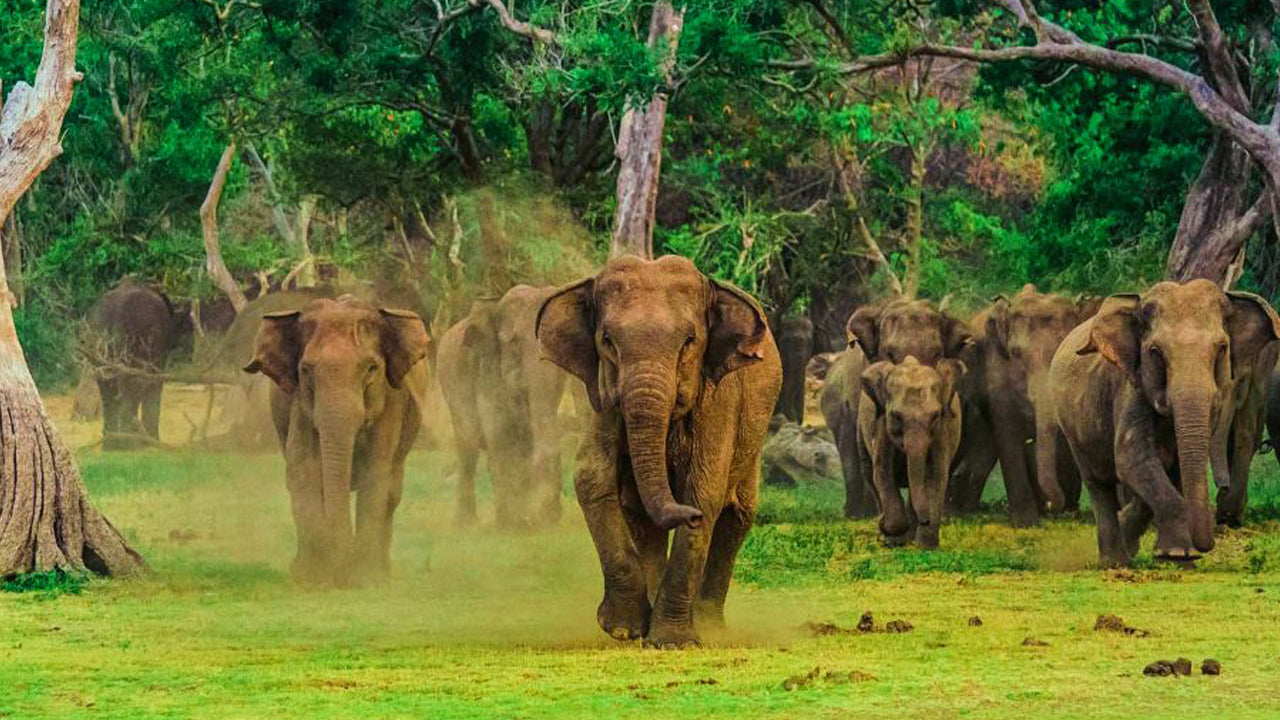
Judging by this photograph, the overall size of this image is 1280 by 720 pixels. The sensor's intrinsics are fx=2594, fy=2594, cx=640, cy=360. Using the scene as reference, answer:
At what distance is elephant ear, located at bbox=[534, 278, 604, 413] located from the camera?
13.0m

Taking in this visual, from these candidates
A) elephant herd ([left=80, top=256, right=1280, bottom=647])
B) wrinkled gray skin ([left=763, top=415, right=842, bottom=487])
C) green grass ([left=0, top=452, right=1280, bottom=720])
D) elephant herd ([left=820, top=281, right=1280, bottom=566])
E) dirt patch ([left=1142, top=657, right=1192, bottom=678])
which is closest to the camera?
green grass ([left=0, top=452, right=1280, bottom=720])

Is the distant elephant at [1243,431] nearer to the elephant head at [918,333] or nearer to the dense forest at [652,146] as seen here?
the elephant head at [918,333]

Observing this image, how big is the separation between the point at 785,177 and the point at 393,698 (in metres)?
29.6

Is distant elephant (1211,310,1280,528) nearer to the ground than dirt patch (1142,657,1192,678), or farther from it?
farther from it

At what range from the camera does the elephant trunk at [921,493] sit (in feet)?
64.6

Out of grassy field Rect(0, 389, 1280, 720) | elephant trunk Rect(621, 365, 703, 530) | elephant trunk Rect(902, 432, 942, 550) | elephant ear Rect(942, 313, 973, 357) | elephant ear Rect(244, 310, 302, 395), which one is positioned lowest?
grassy field Rect(0, 389, 1280, 720)

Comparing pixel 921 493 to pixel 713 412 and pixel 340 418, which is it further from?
pixel 713 412

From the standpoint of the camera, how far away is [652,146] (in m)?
30.2

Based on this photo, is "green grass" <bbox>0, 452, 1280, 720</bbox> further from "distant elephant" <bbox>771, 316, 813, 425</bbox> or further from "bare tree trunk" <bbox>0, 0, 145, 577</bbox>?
"distant elephant" <bbox>771, 316, 813, 425</bbox>

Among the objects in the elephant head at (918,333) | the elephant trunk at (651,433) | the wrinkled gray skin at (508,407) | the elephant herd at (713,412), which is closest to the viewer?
the elephant trunk at (651,433)

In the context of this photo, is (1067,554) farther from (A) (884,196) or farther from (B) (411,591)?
(A) (884,196)

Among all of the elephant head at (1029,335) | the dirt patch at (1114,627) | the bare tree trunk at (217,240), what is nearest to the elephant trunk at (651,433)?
the dirt patch at (1114,627)

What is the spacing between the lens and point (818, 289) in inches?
1501

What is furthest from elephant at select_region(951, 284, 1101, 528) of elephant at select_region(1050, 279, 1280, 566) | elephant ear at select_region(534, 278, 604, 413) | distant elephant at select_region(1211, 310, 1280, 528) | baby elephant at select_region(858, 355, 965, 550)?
elephant ear at select_region(534, 278, 604, 413)
